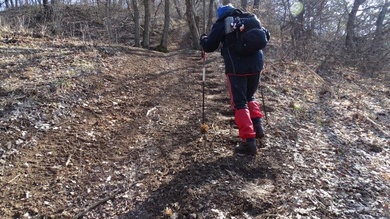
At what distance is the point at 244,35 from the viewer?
175 inches

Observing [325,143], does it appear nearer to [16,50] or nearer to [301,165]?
[301,165]

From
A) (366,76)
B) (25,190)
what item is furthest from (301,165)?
(366,76)

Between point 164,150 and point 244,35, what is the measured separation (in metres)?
2.13

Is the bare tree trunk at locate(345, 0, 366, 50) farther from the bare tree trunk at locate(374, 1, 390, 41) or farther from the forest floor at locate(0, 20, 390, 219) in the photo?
the forest floor at locate(0, 20, 390, 219)

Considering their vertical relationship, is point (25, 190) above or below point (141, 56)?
below

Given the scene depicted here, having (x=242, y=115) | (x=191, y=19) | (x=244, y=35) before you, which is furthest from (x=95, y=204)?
(x=191, y=19)

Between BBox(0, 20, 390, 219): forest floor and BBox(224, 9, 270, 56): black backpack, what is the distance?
1495mm

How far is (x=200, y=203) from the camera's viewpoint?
346 cm

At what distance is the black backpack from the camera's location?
4434mm

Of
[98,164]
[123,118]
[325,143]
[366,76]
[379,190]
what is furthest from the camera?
[366,76]

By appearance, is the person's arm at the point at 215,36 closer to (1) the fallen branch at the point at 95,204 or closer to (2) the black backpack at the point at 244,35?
(2) the black backpack at the point at 244,35

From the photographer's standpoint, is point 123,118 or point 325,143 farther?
point 123,118

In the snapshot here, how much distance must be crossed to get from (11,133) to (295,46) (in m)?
11.0

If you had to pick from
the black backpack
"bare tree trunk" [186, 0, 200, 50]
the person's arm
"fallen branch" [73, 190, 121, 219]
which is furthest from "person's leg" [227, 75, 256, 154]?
"bare tree trunk" [186, 0, 200, 50]
